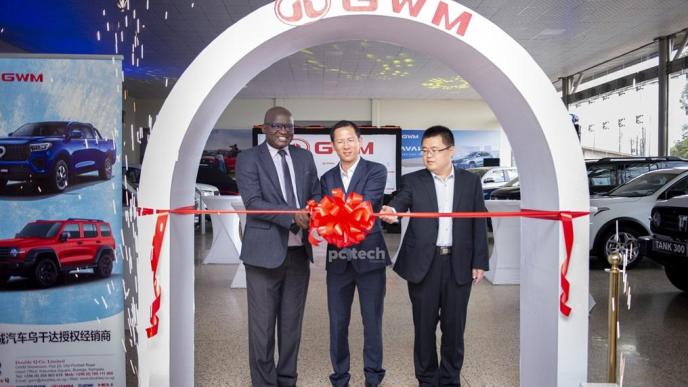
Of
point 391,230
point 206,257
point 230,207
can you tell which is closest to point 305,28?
point 230,207

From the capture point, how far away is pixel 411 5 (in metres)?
2.39

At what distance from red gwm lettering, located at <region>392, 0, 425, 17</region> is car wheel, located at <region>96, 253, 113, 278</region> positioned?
6.17 ft

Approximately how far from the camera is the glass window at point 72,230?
2.97 meters

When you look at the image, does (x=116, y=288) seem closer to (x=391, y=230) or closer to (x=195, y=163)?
(x=195, y=163)

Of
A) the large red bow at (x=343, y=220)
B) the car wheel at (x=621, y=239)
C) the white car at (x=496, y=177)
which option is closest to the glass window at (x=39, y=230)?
the large red bow at (x=343, y=220)

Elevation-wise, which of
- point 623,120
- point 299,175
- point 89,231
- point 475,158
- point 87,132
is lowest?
point 89,231

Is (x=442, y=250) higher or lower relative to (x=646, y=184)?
lower

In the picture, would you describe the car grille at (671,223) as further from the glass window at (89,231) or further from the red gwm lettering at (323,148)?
the glass window at (89,231)

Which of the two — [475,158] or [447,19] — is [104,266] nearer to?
[447,19]

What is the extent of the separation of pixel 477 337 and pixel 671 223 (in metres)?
2.64

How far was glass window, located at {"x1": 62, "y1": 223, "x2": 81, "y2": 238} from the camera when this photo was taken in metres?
2.97

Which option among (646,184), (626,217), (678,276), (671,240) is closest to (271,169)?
(671,240)

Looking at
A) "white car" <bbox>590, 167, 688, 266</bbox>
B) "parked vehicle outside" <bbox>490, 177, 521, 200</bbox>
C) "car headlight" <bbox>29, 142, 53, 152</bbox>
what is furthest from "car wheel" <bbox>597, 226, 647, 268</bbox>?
"car headlight" <bbox>29, 142, 53, 152</bbox>

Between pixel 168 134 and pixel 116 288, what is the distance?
106 centimetres
